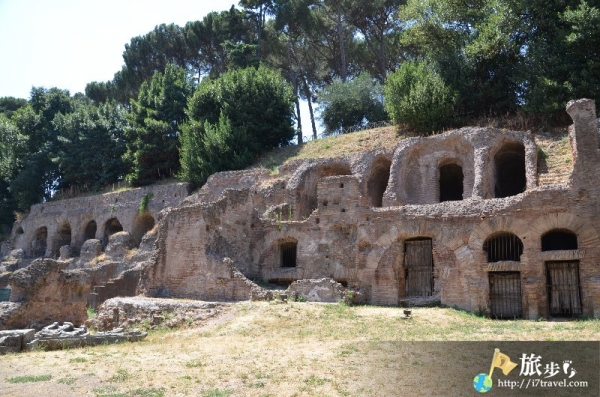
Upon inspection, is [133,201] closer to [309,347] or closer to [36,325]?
[36,325]

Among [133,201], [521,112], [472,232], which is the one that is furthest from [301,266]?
[133,201]

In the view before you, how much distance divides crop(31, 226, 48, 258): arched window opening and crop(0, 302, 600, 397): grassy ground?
28768 millimetres

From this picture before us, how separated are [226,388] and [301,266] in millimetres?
12835

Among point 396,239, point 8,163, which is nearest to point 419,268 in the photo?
point 396,239

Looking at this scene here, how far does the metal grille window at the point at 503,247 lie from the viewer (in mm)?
18984

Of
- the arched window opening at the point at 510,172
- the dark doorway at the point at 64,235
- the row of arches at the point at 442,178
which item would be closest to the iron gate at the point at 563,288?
the row of arches at the point at 442,178

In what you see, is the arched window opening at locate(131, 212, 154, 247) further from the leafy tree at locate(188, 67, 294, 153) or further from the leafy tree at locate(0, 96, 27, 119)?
the leafy tree at locate(0, 96, 27, 119)

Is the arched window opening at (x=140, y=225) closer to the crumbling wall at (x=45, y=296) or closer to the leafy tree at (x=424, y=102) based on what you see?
the leafy tree at (x=424, y=102)

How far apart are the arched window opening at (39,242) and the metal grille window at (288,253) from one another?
24.9m

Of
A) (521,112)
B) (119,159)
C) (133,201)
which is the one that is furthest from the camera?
(119,159)

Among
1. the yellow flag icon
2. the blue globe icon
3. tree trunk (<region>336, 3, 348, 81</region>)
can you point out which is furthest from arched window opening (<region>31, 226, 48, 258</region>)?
the blue globe icon

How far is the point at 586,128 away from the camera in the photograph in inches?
733

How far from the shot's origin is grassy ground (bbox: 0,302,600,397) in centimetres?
943

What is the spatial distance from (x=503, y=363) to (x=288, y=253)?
46.7 feet
